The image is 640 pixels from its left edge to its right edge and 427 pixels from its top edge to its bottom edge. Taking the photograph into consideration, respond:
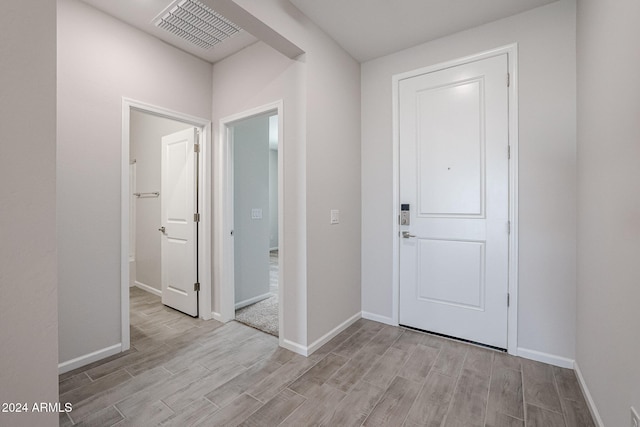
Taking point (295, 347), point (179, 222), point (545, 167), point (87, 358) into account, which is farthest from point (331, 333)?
point (545, 167)

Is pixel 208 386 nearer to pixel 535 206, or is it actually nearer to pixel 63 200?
pixel 63 200

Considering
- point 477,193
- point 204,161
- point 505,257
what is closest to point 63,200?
point 204,161

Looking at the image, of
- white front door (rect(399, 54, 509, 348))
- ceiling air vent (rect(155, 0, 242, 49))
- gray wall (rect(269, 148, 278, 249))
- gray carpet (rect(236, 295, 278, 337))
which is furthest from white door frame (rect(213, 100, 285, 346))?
gray wall (rect(269, 148, 278, 249))

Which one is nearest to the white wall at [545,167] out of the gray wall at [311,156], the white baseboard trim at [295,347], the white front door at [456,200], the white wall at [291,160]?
the white front door at [456,200]

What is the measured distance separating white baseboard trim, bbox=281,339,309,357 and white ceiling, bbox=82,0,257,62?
2820mm

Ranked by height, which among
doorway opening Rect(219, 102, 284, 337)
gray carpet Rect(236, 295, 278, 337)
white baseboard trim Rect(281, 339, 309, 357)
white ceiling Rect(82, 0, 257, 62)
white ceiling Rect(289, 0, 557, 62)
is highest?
white ceiling Rect(82, 0, 257, 62)

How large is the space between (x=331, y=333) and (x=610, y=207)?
7.08 ft

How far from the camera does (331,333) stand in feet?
8.55

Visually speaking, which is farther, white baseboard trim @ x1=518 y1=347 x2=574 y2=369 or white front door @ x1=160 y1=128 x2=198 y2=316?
white front door @ x1=160 y1=128 x2=198 y2=316

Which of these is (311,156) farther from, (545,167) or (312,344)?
(545,167)

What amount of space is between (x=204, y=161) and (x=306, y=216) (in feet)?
4.89

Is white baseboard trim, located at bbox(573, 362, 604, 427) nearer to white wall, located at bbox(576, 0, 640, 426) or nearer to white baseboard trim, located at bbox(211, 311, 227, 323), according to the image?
white wall, located at bbox(576, 0, 640, 426)

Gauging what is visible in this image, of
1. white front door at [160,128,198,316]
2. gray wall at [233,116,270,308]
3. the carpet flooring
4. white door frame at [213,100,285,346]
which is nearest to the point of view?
the carpet flooring

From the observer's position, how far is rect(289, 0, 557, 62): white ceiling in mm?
2154
